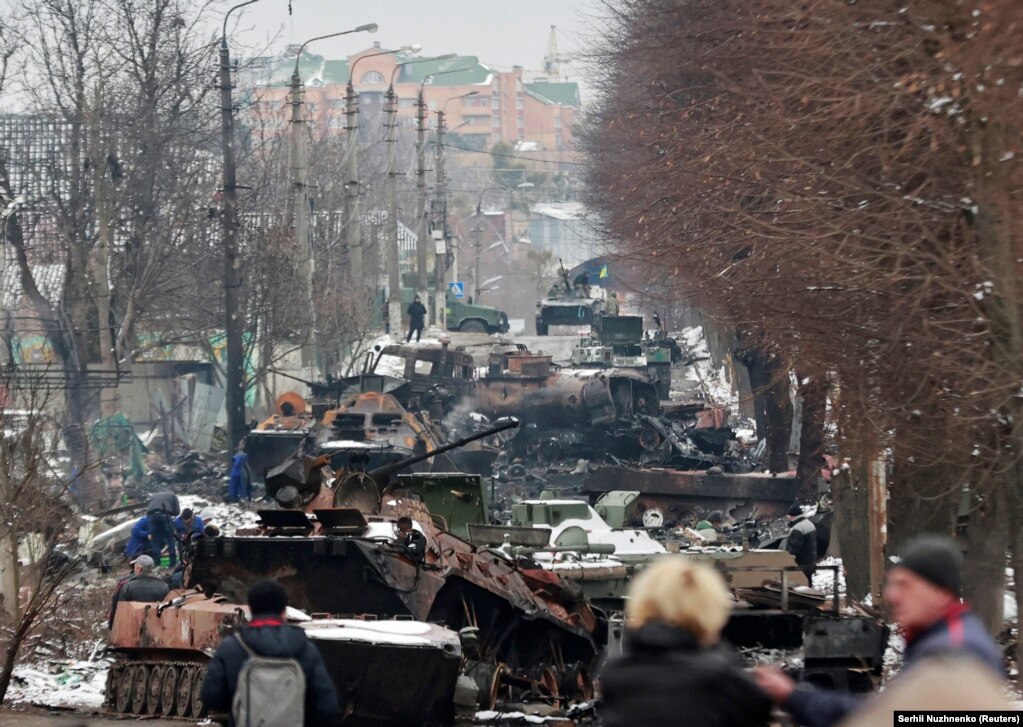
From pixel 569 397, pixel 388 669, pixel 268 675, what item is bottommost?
pixel 388 669

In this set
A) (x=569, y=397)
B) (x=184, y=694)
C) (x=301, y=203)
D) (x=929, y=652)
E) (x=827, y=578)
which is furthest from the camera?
(x=569, y=397)

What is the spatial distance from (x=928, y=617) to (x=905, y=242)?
414 inches

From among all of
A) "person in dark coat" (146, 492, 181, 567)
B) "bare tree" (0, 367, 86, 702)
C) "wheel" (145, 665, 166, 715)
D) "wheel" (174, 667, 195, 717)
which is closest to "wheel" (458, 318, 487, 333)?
"person in dark coat" (146, 492, 181, 567)

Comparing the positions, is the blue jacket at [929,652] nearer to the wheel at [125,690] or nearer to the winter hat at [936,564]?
the winter hat at [936,564]

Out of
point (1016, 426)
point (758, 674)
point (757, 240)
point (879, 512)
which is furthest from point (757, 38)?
point (758, 674)

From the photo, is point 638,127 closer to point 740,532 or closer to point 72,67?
point 740,532

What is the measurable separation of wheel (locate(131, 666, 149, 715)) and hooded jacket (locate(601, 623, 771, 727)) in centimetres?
849

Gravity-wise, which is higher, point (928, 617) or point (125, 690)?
point (928, 617)

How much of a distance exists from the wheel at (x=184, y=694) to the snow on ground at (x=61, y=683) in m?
1.53

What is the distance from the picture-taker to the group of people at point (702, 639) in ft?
14.9

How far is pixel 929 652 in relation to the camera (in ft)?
14.3

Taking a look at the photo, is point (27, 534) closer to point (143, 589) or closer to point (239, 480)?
point (143, 589)

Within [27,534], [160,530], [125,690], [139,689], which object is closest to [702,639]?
[139,689]

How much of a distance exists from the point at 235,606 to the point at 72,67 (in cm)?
2858
